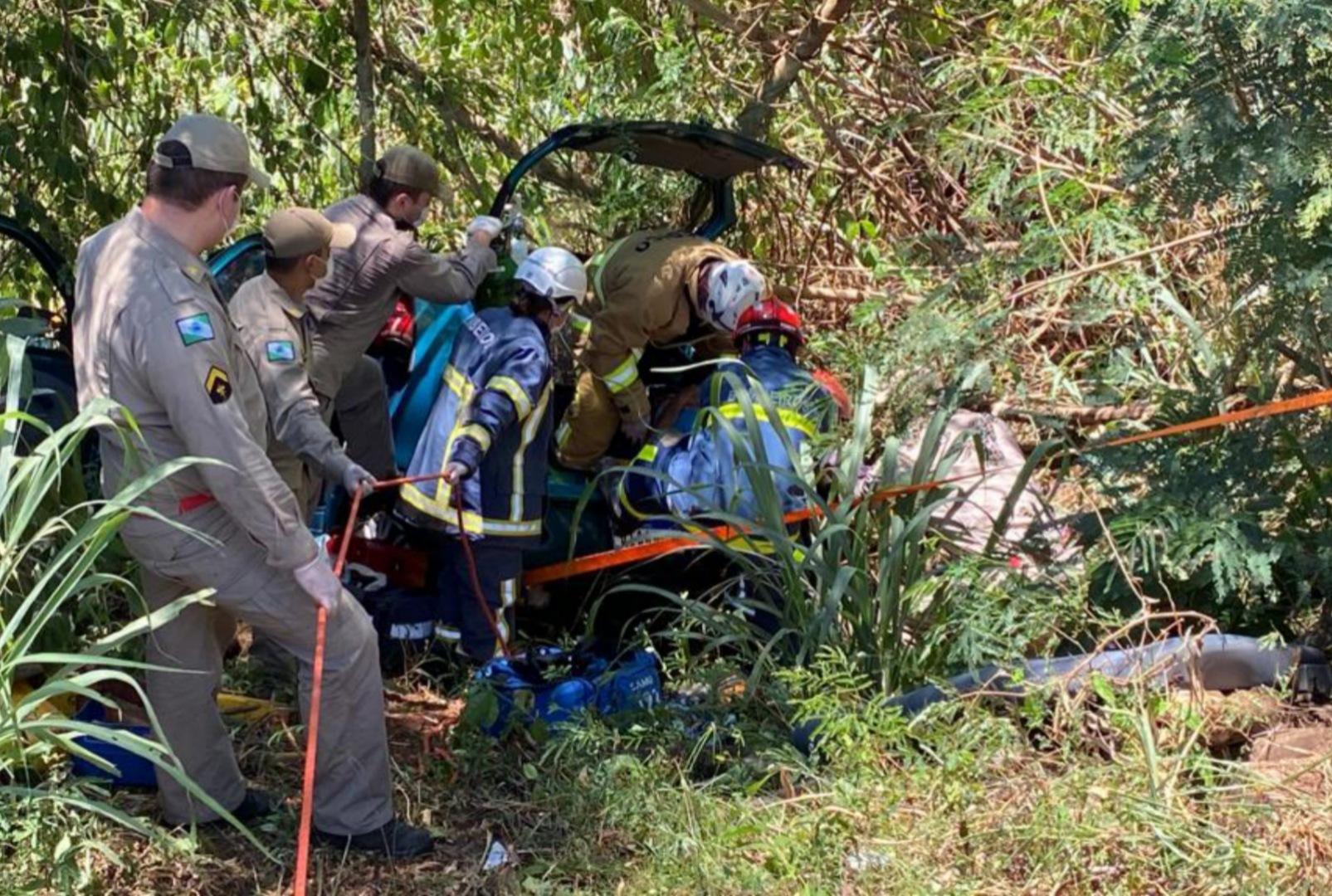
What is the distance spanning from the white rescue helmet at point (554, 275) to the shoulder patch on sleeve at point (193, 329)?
205 centimetres

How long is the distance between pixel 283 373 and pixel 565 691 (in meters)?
1.27

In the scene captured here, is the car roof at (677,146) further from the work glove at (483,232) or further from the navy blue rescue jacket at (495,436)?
the navy blue rescue jacket at (495,436)

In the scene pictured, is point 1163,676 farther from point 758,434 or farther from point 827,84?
point 827,84

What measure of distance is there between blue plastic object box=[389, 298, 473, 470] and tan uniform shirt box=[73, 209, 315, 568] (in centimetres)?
211

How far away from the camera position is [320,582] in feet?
14.0

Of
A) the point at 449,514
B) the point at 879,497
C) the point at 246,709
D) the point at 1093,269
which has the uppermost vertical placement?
the point at 1093,269

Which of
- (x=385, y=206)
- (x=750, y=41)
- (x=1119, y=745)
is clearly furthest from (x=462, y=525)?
(x=750, y=41)

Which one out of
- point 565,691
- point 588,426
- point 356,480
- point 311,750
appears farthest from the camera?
point 588,426

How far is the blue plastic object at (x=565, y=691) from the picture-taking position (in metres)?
5.23

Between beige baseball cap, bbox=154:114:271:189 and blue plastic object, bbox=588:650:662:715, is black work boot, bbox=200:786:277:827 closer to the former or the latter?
blue plastic object, bbox=588:650:662:715

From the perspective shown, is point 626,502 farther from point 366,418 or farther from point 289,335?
point 289,335

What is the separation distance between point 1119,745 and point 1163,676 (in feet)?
0.95

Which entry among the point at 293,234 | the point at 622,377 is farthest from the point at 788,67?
the point at 293,234

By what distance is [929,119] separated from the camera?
6.96 m
